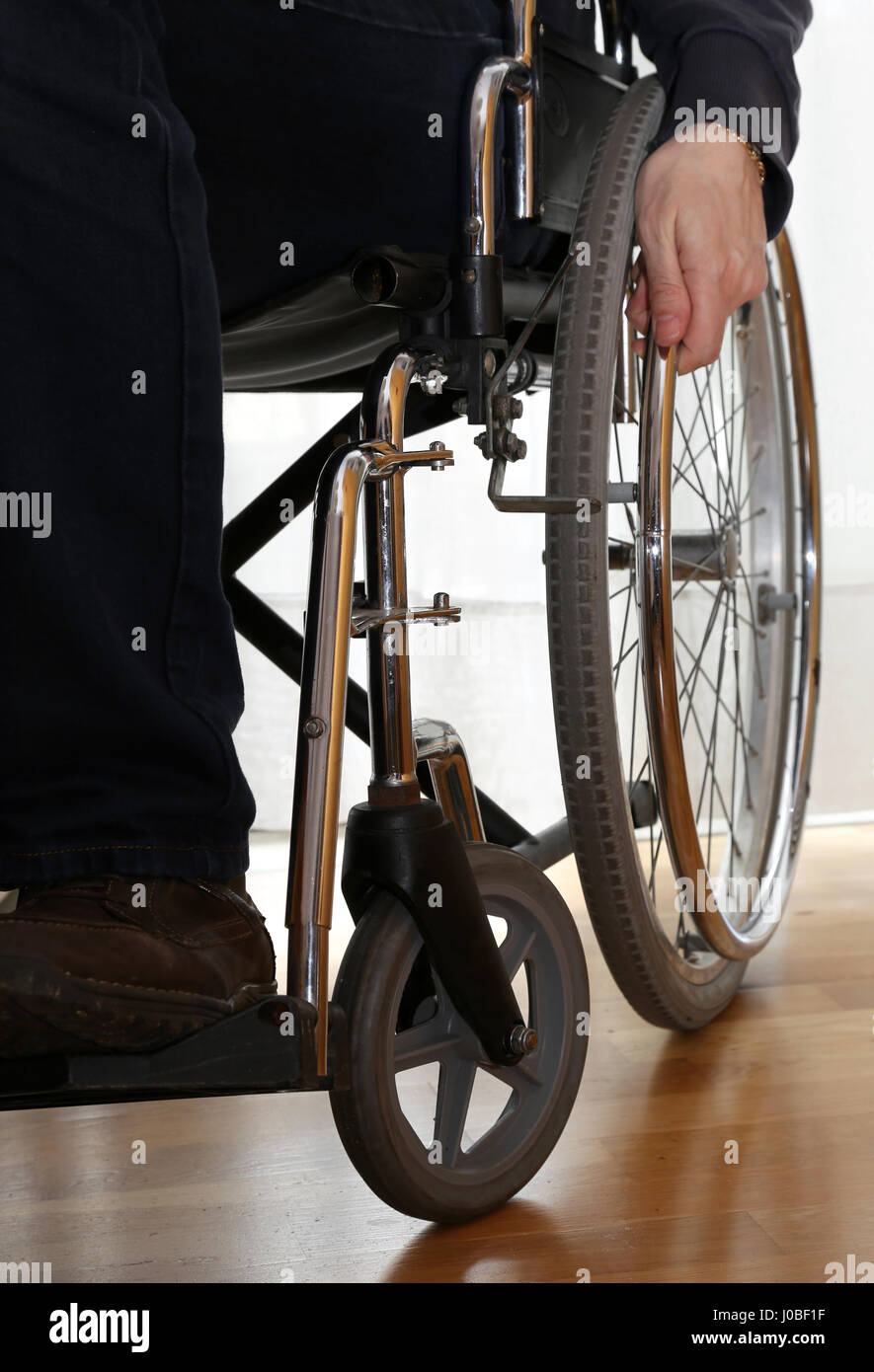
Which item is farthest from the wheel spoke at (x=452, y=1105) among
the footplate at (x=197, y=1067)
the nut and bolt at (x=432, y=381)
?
the nut and bolt at (x=432, y=381)

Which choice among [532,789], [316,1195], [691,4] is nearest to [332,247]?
[691,4]

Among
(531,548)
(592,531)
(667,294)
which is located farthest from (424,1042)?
(531,548)

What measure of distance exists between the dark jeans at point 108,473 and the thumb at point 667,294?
1.06 ft

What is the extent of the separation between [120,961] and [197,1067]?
0.06 meters

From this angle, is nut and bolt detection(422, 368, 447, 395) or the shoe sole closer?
the shoe sole

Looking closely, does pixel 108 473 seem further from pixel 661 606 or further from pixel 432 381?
pixel 661 606

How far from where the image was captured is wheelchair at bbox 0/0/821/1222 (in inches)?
24.4

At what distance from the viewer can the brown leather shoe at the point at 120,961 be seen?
0.52 m

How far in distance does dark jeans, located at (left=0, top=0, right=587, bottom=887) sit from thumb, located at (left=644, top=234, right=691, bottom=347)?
1.06 ft

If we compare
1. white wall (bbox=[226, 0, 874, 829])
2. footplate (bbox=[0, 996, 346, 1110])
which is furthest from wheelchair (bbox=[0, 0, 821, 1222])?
white wall (bbox=[226, 0, 874, 829])

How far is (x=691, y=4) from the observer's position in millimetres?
834

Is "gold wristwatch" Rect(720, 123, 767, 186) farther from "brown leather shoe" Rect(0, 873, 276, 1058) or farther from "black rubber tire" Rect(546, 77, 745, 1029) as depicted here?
"brown leather shoe" Rect(0, 873, 276, 1058)

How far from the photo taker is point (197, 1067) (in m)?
0.57

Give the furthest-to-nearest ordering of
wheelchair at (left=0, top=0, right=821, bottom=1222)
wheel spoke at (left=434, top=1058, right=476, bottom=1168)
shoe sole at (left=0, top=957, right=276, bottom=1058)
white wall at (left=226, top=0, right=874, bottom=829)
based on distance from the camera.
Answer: white wall at (left=226, top=0, right=874, bottom=829) → wheel spoke at (left=434, top=1058, right=476, bottom=1168) → wheelchair at (left=0, top=0, right=821, bottom=1222) → shoe sole at (left=0, top=957, right=276, bottom=1058)
